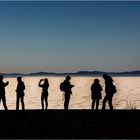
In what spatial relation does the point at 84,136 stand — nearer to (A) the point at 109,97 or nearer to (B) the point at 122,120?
(B) the point at 122,120

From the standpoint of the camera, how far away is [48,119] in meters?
18.7

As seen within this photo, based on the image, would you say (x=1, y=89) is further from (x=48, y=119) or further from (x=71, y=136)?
(x=71, y=136)

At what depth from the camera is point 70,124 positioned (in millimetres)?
17391

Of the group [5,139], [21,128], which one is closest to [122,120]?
[21,128]

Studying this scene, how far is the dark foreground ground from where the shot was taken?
15344 millimetres

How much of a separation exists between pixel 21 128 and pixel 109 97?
5.76 meters

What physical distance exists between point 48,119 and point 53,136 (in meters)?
3.52

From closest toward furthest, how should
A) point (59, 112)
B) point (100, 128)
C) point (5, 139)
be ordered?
point (5, 139)
point (100, 128)
point (59, 112)

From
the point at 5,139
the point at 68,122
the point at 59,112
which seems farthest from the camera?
the point at 59,112

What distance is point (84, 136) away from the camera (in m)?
15.0

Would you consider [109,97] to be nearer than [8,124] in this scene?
No

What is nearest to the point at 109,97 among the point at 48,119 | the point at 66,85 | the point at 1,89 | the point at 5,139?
the point at 66,85

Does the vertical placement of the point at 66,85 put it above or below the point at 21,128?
above

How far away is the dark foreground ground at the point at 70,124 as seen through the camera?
15.3 metres
